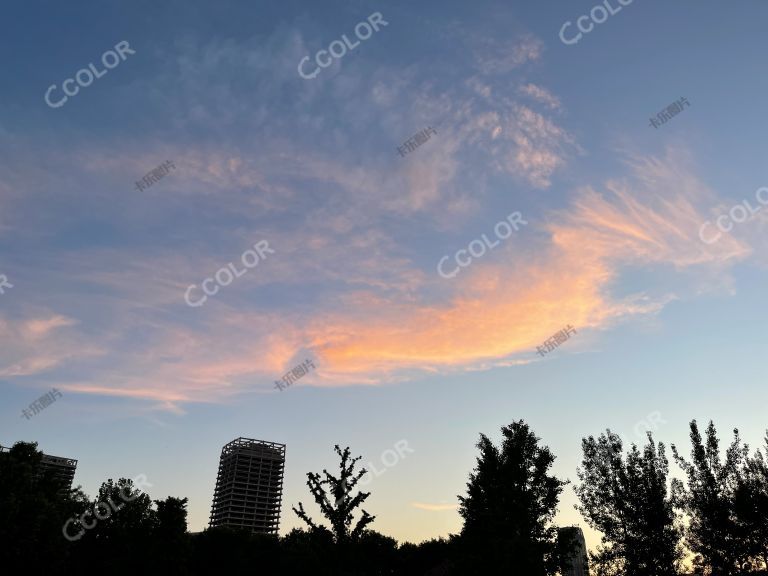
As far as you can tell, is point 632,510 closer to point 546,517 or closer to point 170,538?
point 546,517

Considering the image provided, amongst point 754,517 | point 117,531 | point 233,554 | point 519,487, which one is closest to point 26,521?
point 117,531

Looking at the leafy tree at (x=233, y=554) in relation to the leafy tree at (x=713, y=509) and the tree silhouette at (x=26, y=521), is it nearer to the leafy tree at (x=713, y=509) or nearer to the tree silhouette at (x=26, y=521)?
the tree silhouette at (x=26, y=521)

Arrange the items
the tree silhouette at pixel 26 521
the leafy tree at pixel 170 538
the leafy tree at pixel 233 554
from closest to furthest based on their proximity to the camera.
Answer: the leafy tree at pixel 170 538 < the tree silhouette at pixel 26 521 < the leafy tree at pixel 233 554

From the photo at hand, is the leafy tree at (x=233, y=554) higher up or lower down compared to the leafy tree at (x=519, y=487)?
lower down

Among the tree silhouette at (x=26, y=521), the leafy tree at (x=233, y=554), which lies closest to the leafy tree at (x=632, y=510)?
the leafy tree at (x=233, y=554)

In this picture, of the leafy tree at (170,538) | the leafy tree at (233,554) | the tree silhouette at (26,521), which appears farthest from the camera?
the leafy tree at (233,554)

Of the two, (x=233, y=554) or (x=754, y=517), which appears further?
(x=233, y=554)

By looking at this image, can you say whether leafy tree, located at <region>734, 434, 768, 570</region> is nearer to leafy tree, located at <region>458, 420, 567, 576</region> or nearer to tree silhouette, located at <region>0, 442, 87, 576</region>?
leafy tree, located at <region>458, 420, 567, 576</region>

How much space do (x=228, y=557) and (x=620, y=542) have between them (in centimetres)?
3641

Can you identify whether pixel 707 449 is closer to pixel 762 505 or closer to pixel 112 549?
pixel 762 505

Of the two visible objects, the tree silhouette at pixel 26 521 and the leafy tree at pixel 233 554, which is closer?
the tree silhouette at pixel 26 521

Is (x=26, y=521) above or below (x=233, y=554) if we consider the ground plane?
above

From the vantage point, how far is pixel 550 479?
139 feet

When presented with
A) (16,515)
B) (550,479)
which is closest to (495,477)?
(550,479)
